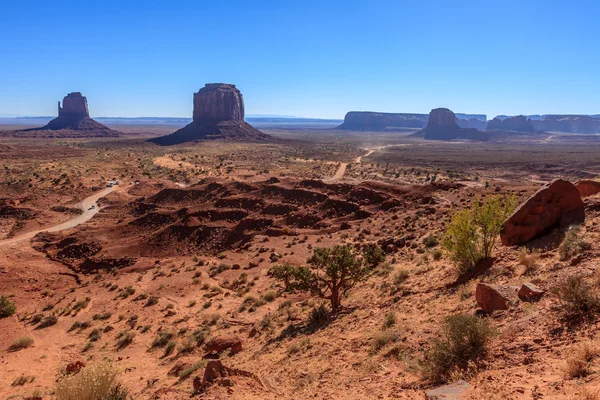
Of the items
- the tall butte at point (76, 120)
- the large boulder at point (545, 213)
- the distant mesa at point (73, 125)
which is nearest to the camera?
the large boulder at point (545, 213)

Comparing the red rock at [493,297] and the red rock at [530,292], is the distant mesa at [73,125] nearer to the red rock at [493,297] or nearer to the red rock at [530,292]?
the red rock at [493,297]

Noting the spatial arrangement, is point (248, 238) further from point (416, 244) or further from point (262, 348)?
point (262, 348)

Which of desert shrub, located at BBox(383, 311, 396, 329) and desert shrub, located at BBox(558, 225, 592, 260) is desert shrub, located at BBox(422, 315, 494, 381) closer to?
desert shrub, located at BBox(383, 311, 396, 329)

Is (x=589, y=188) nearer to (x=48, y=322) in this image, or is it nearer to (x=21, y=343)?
(x=21, y=343)

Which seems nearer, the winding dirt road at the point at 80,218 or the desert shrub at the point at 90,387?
the desert shrub at the point at 90,387

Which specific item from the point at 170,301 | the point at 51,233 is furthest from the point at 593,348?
the point at 51,233

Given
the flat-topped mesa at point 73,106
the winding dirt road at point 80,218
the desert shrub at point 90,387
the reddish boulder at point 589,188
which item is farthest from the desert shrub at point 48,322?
the flat-topped mesa at point 73,106
